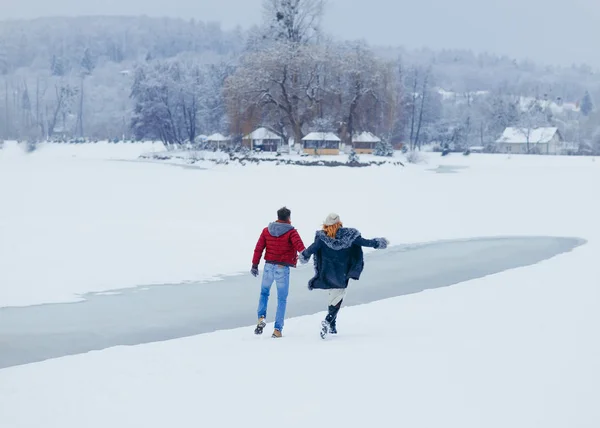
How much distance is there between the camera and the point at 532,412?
6.05 metres

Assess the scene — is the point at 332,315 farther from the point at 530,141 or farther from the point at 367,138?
the point at 530,141

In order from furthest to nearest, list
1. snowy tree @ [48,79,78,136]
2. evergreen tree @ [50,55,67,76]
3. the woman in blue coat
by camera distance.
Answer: evergreen tree @ [50,55,67,76] < snowy tree @ [48,79,78,136] < the woman in blue coat

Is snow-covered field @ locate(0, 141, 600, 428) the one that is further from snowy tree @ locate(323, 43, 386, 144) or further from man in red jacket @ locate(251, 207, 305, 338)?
snowy tree @ locate(323, 43, 386, 144)

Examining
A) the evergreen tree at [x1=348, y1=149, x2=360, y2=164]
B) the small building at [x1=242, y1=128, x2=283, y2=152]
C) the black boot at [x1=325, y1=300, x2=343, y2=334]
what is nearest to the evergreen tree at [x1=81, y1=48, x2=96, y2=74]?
the small building at [x1=242, y1=128, x2=283, y2=152]

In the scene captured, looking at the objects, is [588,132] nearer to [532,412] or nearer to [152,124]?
[152,124]

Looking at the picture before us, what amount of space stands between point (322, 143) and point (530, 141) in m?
41.2

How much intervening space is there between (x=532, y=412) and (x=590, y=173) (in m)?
42.2

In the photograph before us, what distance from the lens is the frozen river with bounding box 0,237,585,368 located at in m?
9.67

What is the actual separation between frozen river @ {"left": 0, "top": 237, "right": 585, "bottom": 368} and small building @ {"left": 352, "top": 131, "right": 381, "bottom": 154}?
139ft

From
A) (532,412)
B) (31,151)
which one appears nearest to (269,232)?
(532,412)

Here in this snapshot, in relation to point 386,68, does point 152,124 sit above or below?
below

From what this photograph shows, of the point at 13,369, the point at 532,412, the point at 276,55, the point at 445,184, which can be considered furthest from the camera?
the point at 276,55

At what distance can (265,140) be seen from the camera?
65250 mm

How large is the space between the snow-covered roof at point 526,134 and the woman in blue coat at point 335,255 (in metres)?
83.3
